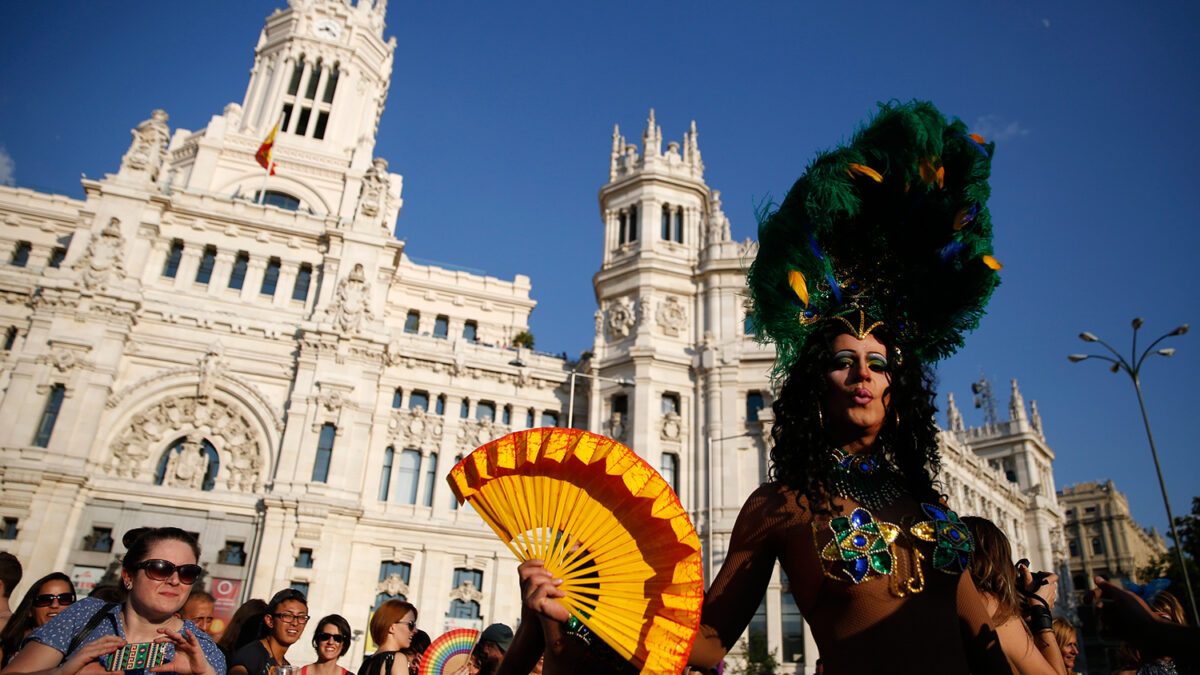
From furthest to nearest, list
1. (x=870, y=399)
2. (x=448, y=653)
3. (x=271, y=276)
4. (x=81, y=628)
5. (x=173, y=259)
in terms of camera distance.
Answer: (x=271, y=276), (x=173, y=259), (x=448, y=653), (x=81, y=628), (x=870, y=399)

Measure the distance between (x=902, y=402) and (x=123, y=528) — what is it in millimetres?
28384

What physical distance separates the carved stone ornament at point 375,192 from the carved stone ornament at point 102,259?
900 cm

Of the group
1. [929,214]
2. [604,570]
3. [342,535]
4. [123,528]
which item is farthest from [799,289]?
[123,528]

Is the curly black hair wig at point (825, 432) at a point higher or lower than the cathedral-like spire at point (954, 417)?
lower

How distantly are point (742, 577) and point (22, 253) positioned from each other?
41.8 m

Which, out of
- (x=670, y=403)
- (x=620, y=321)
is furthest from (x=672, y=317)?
(x=670, y=403)

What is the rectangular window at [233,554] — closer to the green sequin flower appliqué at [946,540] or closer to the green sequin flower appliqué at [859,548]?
the green sequin flower appliqué at [859,548]

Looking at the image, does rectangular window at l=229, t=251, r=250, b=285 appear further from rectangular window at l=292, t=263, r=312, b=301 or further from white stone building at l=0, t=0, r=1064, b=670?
rectangular window at l=292, t=263, r=312, b=301

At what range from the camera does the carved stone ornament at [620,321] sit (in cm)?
3141

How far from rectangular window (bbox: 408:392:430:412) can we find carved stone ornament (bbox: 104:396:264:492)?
6078 millimetres

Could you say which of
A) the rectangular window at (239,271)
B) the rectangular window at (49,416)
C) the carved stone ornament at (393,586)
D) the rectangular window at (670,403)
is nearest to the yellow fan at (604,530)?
the carved stone ornament at (393,586)

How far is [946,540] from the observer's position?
2.90 meters

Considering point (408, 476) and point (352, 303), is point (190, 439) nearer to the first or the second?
point (352, 303)

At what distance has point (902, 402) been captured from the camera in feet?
11.1
